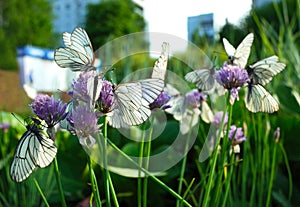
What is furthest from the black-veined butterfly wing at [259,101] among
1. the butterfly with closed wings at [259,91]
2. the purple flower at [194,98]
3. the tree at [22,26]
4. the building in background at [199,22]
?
the tree at [22,26]

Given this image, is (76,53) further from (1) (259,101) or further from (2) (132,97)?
(1) (259,101)

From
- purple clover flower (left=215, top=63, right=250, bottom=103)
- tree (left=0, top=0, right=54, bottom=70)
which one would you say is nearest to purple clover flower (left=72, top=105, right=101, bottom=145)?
purple clover flower (left=215, top=63, right=250, bottom=103)

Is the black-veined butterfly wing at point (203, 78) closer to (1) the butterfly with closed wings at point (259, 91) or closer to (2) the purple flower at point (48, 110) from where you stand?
(1) the butterfly with closed wings at point (259, 91)

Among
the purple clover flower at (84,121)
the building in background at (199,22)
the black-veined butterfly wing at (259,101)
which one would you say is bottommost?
the purple clover flower at (84,121)

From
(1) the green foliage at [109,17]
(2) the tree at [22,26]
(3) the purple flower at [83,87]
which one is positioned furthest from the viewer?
(1) the green foliage at [109,17]

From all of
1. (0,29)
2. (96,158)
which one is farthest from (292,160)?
(0,29)

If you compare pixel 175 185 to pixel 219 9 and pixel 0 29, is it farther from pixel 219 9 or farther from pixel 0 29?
pixel 0 29

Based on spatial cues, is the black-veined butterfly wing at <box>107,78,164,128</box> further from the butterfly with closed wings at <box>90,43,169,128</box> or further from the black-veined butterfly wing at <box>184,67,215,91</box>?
the black-veined butterfly wing at <box>184,67,215,91</box>
